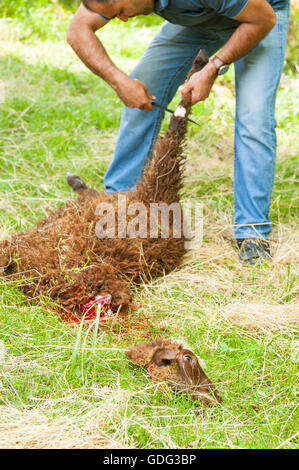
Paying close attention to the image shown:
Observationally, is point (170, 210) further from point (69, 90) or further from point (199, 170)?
point (69, 90)

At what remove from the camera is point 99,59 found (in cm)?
281

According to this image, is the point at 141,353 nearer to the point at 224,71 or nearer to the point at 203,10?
the point at 224,71

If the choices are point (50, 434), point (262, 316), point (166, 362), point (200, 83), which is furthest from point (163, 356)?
point (200, 83)

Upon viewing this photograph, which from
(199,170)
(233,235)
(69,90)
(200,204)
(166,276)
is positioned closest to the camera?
(166,276)

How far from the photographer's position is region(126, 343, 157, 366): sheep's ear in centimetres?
187

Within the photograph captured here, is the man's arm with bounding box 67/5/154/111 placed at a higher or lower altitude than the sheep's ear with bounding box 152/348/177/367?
higher

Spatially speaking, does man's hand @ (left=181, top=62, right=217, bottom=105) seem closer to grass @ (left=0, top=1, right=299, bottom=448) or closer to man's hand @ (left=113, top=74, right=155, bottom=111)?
man's hand @ (left=113, top=74, right=155, bottom=111)

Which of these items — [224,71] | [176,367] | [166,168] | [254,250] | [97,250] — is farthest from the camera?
[254,250]

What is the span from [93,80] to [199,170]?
6.78 ft

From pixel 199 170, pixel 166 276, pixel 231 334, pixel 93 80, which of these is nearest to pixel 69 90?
pixel 93 80

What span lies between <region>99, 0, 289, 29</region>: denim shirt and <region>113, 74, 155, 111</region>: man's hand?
37 cm

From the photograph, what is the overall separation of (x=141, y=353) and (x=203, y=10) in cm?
171

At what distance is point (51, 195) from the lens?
A: 11.5 feet

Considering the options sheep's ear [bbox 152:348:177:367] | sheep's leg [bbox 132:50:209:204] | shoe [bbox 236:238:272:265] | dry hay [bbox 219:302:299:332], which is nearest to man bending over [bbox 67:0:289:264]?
shoe [bbox 236:238:272:265]
